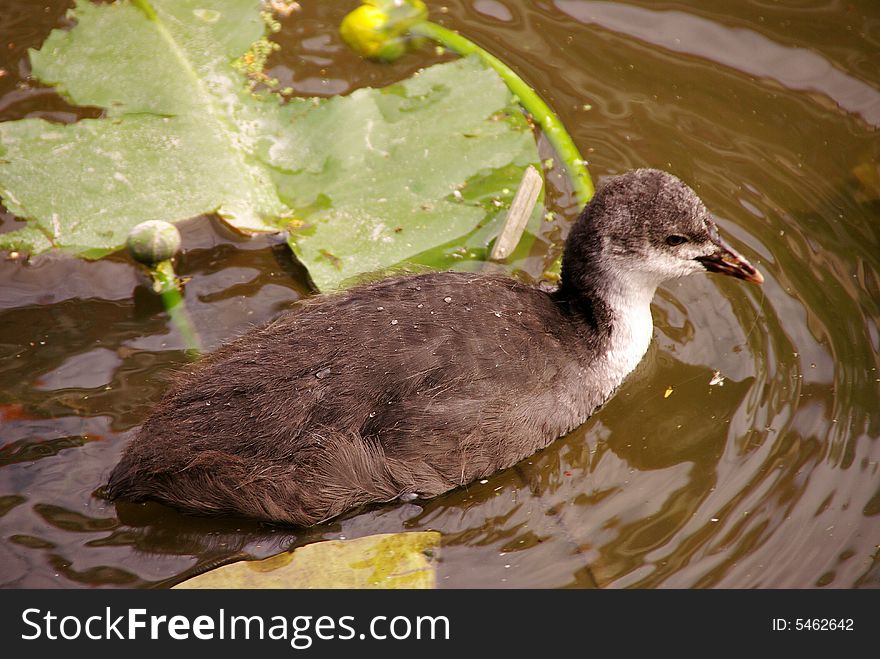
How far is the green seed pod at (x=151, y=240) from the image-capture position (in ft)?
13.2

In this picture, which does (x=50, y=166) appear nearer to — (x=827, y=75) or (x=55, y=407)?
(x=55, y=407)

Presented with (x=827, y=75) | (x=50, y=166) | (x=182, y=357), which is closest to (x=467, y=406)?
(x=182, y=357)

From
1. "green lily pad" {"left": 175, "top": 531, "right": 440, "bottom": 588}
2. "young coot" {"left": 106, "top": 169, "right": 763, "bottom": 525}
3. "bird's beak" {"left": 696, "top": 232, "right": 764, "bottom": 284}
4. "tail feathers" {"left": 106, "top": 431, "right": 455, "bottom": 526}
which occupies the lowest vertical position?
"green lily pad" {"left": 175, "top": 531, "right": 440, "bottom": 588}

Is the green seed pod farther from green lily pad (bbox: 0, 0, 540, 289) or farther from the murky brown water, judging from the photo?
the murky brown water

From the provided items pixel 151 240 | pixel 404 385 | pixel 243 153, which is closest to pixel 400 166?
pixel 243 153

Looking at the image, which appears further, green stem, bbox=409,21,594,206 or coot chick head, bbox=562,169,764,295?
green stem, bbox=409,21,594,206

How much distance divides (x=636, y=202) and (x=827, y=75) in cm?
217

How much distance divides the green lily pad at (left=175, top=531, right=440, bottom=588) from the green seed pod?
4.10 ft

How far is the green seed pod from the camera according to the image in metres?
4.01

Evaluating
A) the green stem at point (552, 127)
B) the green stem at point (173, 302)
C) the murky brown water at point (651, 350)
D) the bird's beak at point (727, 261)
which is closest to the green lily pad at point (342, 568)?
the murky brown water at point (651, 350)

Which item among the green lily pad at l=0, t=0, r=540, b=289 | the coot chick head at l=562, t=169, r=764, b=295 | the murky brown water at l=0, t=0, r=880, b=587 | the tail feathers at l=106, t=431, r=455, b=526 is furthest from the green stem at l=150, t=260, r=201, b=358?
the coot chick head at l=562, t=169, r=764, b=295

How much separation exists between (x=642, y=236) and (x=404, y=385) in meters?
1.08

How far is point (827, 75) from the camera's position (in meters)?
5.52

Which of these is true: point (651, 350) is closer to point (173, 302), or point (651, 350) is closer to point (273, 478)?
point (273, 478)
